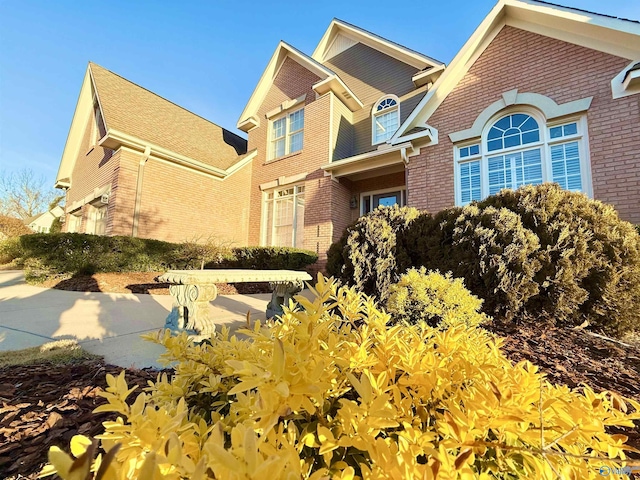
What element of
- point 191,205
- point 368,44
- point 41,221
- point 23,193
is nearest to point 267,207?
point 191,205

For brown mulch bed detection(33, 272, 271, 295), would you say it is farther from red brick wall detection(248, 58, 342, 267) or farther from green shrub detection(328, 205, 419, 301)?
green shrub detection(328, 205, 419, 301)

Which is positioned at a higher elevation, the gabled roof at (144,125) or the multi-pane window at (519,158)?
the gabled roof at (144,125)

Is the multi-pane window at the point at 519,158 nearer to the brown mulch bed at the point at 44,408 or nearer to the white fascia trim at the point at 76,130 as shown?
the brown mulch bed at the point at 44,408

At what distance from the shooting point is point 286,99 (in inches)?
456

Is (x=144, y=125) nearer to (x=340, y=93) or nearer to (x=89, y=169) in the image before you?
(x=89, y=169)

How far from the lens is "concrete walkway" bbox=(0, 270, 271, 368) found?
9.55ft

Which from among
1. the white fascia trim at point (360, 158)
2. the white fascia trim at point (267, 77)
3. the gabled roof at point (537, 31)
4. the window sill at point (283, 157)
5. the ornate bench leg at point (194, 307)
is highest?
the white fascia trim at point (267, 77)

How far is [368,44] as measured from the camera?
10.7m

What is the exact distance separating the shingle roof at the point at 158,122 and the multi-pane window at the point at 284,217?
234 cm

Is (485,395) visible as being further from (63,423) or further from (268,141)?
(268,141)

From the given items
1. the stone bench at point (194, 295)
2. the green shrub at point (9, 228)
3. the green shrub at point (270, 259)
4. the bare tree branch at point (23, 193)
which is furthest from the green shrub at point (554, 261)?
the bare tree branch at point (23, 193)

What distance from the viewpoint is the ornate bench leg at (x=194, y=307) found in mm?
3004

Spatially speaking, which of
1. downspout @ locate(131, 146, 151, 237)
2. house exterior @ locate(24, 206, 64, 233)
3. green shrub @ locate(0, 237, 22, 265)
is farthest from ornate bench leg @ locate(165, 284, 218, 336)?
house exterior @ locate(24, 206, 64, 233)

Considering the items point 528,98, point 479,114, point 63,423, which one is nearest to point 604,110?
point 528,98
